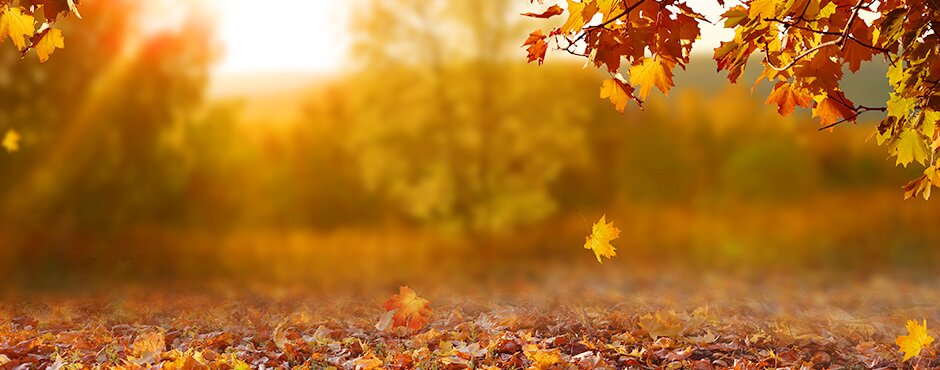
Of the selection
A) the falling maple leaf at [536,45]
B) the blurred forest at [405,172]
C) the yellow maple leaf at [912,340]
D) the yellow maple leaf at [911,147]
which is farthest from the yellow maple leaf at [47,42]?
the blurred forest at [405,172]

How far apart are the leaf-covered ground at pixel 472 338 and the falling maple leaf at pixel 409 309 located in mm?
61

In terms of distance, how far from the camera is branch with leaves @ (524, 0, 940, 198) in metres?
2.96

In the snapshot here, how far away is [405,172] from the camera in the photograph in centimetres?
1401

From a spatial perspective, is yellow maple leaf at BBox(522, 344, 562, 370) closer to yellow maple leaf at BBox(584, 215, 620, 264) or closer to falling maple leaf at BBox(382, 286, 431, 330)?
yellow maple leaf at BBox(584, 215, 620, 264)

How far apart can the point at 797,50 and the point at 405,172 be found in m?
10.6

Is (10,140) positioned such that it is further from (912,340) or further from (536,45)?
(912,340)

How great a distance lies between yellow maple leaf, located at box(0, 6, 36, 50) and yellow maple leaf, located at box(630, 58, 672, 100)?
7.11 ft

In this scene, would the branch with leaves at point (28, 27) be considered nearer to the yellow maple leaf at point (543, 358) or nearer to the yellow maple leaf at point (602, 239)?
the yellow maple leaf at point (602, 239)

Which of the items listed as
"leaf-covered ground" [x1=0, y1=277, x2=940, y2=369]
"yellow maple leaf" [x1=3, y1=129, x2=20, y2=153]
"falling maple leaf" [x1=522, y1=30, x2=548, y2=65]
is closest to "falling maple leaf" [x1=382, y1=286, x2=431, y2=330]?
"leaf-covered ground" [x1=0, y1=277, x2=940, y2=369]

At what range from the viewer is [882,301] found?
11312mm

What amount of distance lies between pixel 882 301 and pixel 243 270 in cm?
919

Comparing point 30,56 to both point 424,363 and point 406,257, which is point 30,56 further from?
point 424,363

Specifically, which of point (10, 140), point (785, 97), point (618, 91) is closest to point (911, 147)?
point (785, 97)

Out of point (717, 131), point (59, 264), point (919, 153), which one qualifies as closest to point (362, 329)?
point (919, 153)
